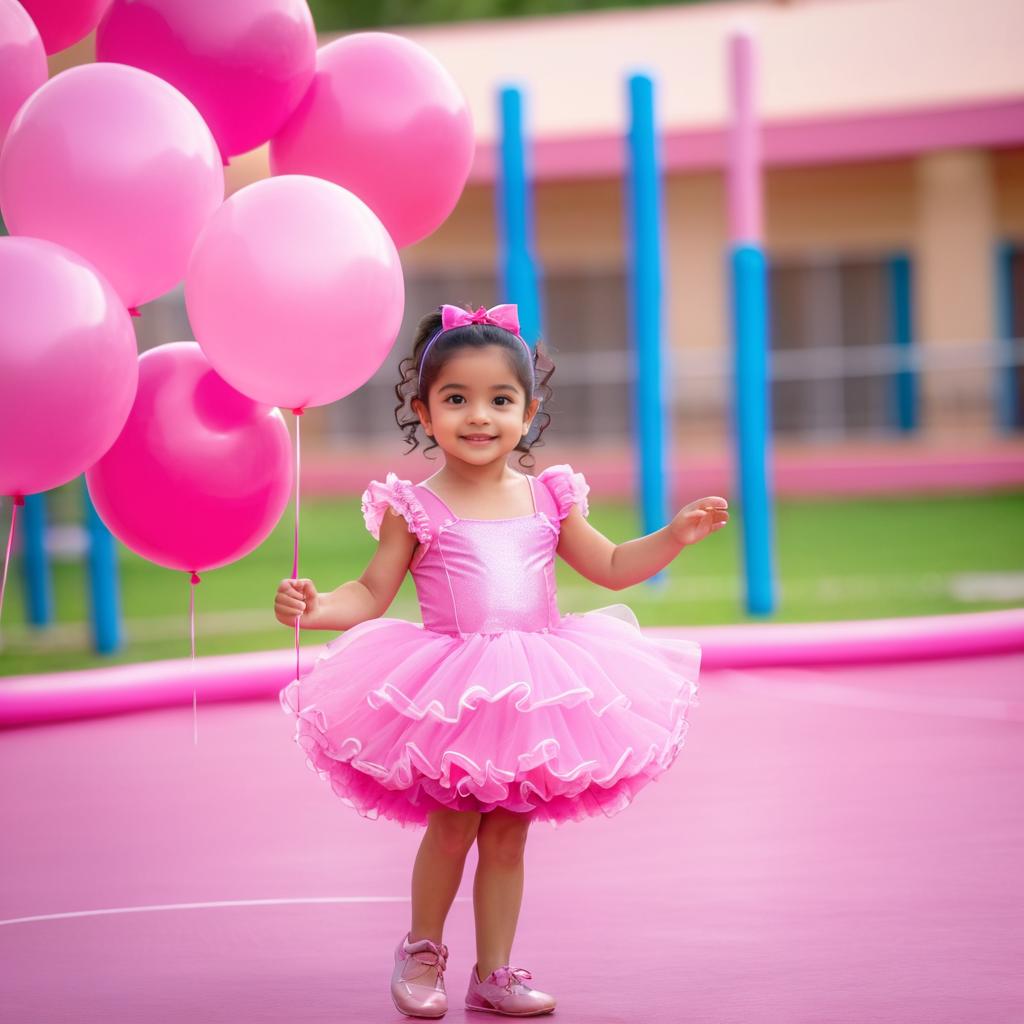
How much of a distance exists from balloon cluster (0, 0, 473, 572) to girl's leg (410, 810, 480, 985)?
82 cm

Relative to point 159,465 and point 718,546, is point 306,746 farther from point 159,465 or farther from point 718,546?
point 718,546

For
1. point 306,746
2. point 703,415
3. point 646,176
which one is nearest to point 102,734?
point 306,746

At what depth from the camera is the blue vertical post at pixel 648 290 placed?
27.1 feet

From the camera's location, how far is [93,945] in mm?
3416

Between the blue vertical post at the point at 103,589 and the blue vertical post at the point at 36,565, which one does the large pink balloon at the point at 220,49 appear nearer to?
the blue vertical post at the point at 103,589

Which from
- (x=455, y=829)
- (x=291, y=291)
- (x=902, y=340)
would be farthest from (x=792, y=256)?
(x=455, y=829)

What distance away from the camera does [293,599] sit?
2965 mm

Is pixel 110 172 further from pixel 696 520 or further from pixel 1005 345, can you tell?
pixel 1005 345

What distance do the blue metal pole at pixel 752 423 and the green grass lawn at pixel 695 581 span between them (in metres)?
0.18

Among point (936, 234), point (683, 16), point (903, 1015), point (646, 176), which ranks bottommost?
point (903, 1015)

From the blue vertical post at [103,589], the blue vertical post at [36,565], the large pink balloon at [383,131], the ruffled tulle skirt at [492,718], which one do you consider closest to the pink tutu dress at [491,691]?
the ruffled tulle skirt at [492,718]

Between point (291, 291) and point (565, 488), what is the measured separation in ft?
2.09

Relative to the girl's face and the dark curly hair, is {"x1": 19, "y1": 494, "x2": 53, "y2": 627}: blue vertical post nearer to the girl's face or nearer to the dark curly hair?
the dark curly hair

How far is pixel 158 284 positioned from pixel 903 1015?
195 centimetres
